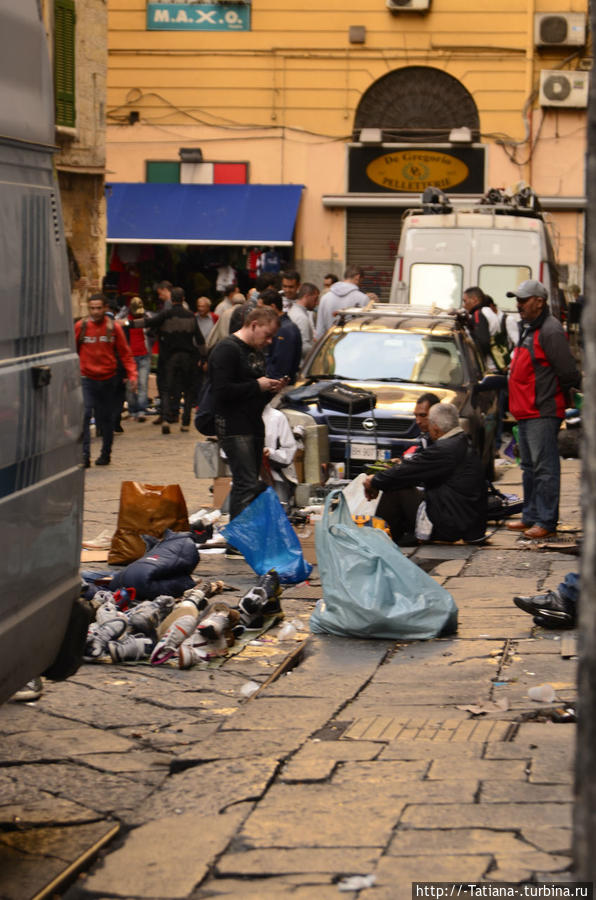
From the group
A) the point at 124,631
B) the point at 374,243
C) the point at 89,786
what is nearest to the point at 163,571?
the point at 124,631

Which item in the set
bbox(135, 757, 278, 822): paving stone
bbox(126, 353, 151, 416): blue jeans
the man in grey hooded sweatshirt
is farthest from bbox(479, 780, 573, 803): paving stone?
bbox(126, 353, 151, 416): blue jeans

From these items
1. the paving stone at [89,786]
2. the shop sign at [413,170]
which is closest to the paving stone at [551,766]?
the paving stone at [89,786]

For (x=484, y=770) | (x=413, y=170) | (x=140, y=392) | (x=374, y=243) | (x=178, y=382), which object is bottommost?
(x=484, y=770)

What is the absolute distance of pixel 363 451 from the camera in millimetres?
11680

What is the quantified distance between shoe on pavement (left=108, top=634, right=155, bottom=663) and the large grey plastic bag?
98 centimetres

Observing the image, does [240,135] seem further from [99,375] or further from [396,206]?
[99,375]

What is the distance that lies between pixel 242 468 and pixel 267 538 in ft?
2.75

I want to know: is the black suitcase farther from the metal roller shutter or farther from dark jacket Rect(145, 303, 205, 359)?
the metal roller shutter

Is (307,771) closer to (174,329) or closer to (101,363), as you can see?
(101,363)

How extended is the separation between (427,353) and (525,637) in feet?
19.5

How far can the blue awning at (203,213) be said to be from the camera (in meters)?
26.3

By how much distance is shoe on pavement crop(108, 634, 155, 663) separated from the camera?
23.4ft

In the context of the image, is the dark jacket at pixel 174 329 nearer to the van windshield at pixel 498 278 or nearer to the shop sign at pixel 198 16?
the van windshield at pixel 498 278

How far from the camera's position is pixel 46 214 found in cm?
489
